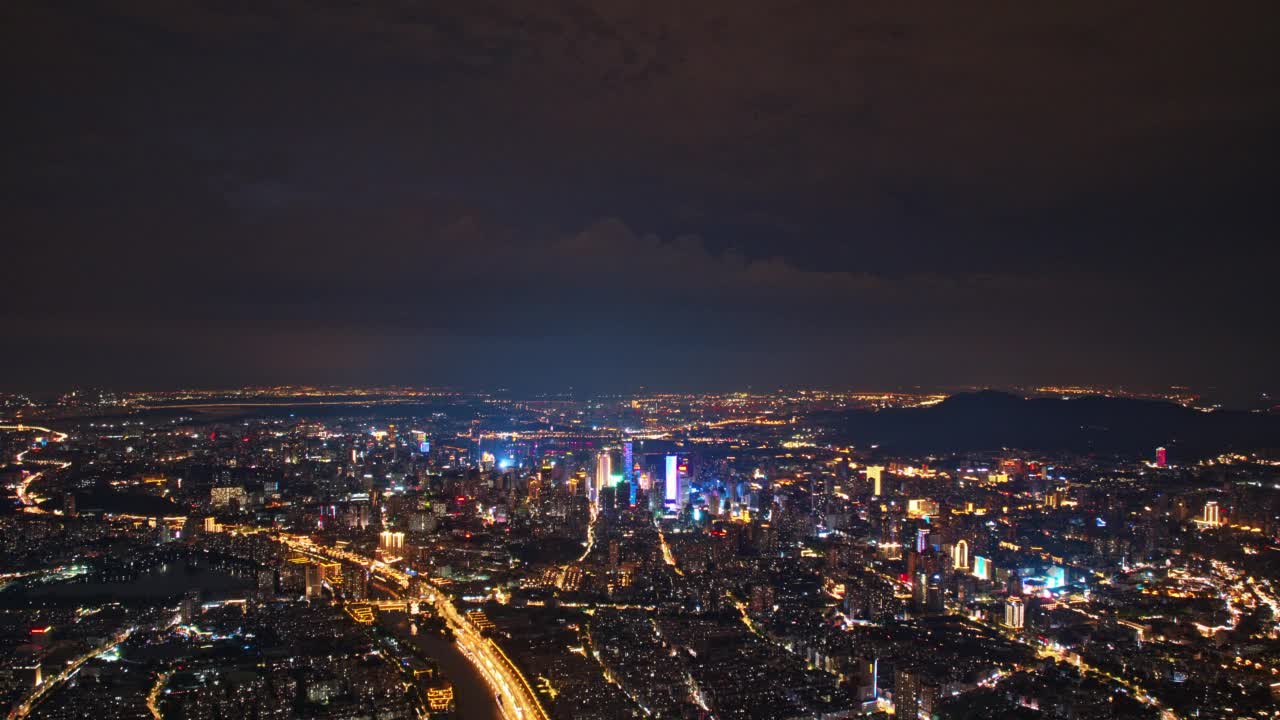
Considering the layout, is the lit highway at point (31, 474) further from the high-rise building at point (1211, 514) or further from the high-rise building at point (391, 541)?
the high-rise building at point (1211, 514)

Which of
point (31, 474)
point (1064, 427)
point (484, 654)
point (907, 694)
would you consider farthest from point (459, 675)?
point (1064, 427)

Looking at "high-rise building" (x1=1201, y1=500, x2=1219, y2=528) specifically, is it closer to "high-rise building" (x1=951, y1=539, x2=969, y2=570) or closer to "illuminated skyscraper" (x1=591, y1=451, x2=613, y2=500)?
"high-rise building" (x1=951, y1=539, x2=969, y2=570)

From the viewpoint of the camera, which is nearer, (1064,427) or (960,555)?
(960,555)

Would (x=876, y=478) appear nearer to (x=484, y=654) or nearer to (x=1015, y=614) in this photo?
(x=1015, y=614)

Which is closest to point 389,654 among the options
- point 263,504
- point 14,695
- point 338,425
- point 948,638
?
point 14,695

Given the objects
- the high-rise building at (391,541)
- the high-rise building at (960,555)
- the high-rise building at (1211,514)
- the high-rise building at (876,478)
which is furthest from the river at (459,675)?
the high-rise building at (1211,514)

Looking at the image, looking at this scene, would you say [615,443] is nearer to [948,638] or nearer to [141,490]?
[141,490]
